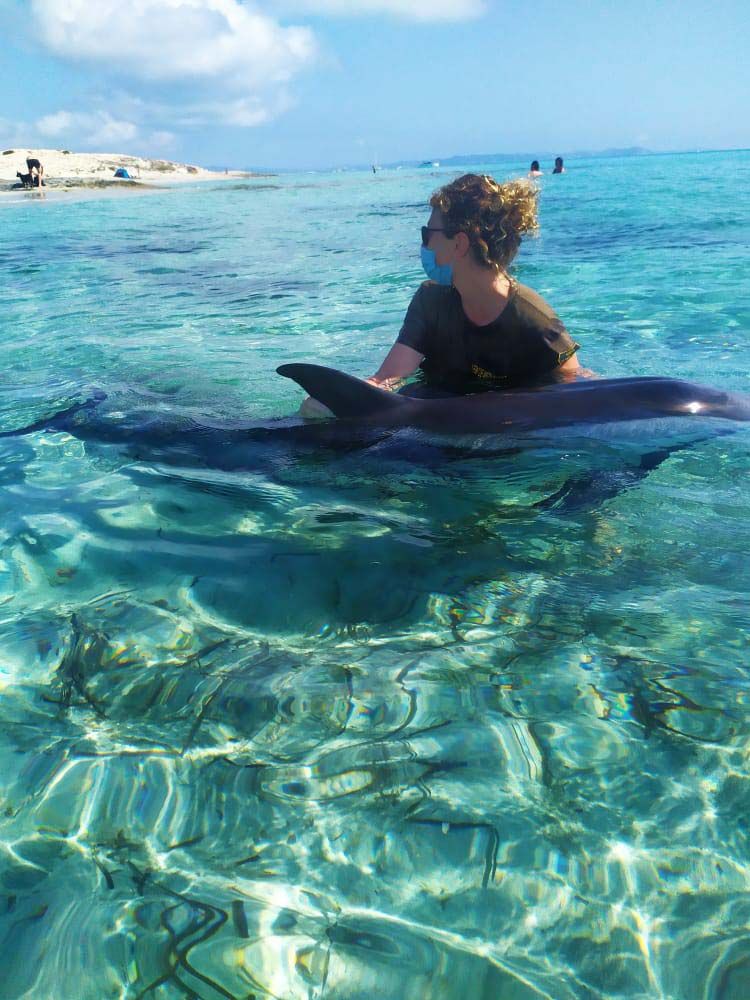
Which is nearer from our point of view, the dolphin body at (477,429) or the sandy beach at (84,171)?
the dolphin body at (477,429)

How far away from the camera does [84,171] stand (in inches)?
2562

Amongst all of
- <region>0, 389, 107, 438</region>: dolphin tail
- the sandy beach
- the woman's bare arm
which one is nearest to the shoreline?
the sandy beach

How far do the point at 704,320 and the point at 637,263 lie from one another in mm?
4798

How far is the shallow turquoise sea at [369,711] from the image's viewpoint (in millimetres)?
1589

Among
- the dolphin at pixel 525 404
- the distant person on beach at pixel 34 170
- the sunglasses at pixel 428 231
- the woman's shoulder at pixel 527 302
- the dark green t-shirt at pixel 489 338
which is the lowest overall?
the dolphin at pixel 525 404

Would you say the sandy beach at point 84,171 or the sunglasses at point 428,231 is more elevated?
the sandy beach at point 84,171

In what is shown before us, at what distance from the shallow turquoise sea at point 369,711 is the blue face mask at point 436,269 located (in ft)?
3.84

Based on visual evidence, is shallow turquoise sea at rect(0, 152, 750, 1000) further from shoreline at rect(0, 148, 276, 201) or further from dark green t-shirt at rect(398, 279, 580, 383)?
shoreline at rect(0, 148, 276, 201)

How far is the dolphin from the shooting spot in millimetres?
4012

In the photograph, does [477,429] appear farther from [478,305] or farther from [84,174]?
[84,174]

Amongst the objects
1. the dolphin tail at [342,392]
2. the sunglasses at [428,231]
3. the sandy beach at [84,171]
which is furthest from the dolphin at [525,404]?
the sandy beach at [84,171]

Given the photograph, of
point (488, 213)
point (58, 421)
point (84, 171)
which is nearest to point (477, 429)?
point (488, 213)

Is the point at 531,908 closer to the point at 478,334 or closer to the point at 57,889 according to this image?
the point at 57,889

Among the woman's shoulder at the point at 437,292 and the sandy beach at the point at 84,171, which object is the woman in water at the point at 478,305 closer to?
the woman's shoulder at the point at 437,292
